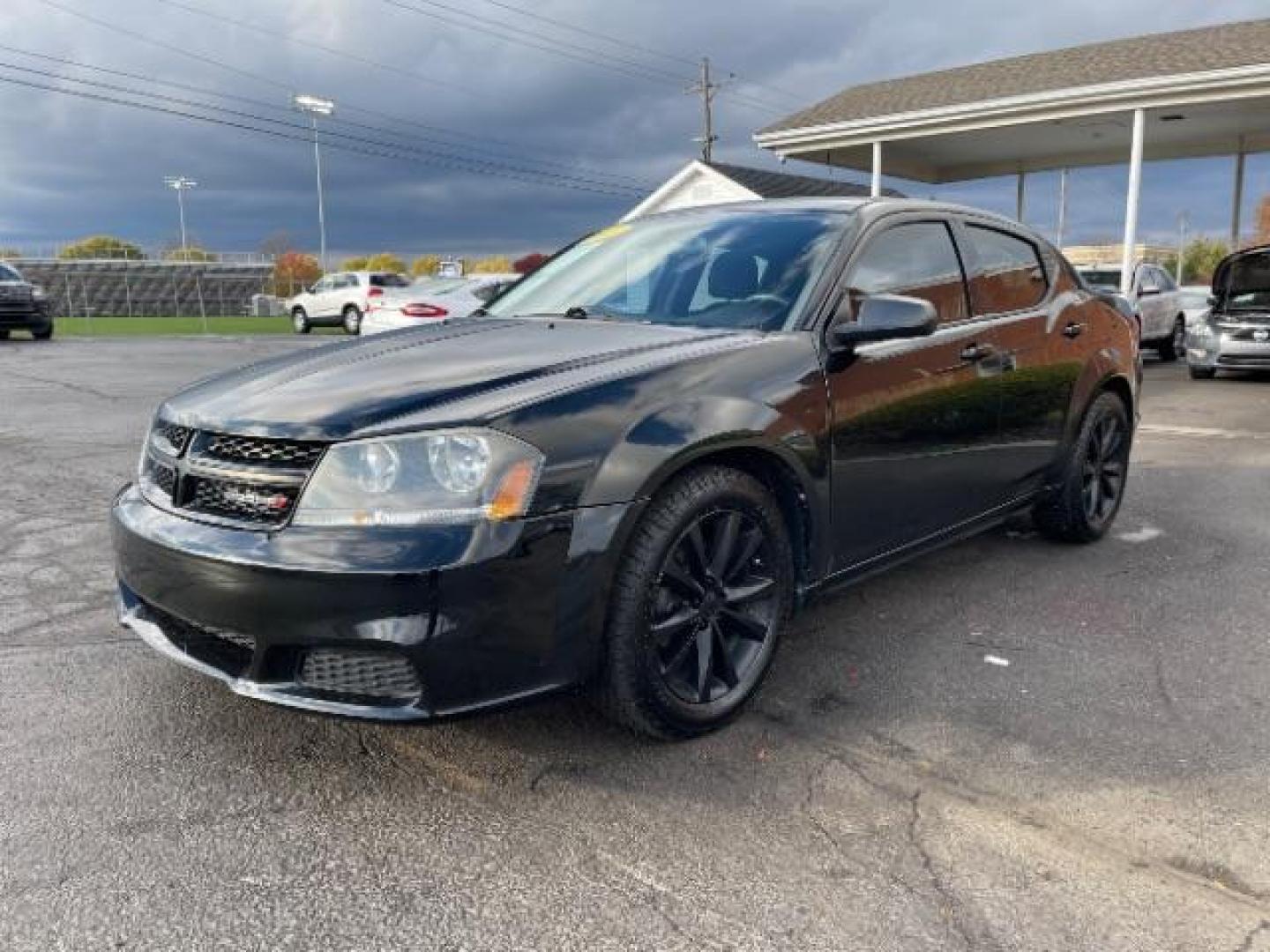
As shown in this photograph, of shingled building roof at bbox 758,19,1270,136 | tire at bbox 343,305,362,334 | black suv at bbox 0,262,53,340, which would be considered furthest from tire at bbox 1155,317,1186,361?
black suv at bbox 0,262,53,340

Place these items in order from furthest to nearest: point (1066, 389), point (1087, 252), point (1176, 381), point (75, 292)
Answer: point (1087, 252) → point (75, 292) → point (1176, 381) → point (1066, 389)

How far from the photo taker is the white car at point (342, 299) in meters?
27.2

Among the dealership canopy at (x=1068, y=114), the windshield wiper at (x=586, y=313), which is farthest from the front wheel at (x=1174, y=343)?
the windshield wiper at (x=586, y=313)

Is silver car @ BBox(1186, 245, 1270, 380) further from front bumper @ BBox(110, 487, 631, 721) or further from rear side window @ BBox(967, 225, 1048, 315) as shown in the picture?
front bumper @ BBox(110, 487, 631, 721)

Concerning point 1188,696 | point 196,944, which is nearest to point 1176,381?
point 1188,696

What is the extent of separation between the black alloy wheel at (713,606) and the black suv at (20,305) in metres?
21.6

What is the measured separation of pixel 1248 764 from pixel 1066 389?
7.07 feet

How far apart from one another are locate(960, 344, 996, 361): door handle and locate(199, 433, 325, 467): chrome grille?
2.47 m

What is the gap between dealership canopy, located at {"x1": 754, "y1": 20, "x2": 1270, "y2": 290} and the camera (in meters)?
14.7

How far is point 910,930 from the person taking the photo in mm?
2027

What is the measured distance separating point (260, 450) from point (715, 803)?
145 centimetres

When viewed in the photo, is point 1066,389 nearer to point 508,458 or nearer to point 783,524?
point 783,524

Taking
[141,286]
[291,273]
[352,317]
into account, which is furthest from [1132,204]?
[291,273]

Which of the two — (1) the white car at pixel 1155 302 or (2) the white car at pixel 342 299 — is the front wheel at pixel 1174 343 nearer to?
(1) the white car at pixel 1155 302
